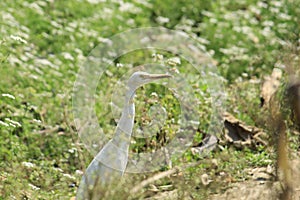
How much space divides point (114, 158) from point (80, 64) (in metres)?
2.80

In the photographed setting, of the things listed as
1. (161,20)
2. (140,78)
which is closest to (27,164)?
(140,78)

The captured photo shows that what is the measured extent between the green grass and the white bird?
383 mm

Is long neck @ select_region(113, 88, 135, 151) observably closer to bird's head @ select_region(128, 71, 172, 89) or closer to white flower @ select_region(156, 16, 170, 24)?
bird's head @ select_region(128, 71, 172, 89)

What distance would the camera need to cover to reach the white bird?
451 centimetres

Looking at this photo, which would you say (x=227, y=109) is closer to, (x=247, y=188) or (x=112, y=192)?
(x=247, y=188)

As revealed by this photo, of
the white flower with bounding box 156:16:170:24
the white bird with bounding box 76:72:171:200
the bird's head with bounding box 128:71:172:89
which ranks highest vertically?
the white flower with bounding box 156:16:170:24

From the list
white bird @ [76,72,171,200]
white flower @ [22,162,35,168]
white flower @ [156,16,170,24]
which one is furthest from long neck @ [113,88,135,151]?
white flower @ [156,16,170,24]

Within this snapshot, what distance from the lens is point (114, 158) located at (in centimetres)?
457

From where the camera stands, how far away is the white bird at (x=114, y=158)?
178 inches

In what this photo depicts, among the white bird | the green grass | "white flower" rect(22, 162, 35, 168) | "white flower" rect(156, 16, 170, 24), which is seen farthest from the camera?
"white flower" rect(156, 16, 170, 24)

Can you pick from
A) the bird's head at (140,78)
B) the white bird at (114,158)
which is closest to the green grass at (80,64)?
the white bird at (114,158)

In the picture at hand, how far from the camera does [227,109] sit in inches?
255

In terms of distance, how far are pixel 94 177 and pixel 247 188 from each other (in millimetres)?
1245

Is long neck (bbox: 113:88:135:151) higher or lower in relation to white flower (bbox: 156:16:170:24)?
lower
